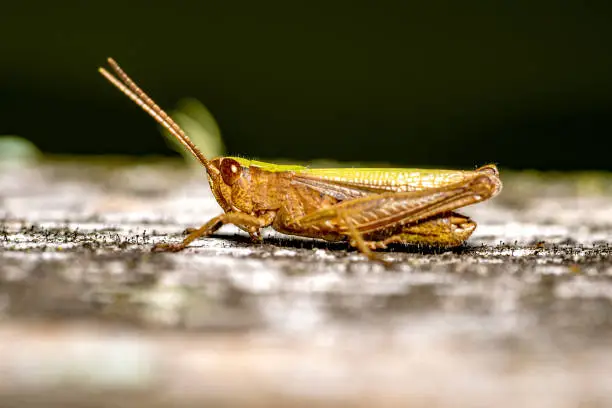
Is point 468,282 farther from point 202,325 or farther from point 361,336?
point 202,325

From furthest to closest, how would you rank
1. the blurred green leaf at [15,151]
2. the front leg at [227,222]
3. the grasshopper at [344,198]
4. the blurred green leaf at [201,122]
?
1. the blurred green leaf at [15,151]
2. the blurred green leaf at [201,122]
3. the grasshopper at [344,198]
4. the front leg at [227,222]

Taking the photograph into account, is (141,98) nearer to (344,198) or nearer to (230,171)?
(230,171)

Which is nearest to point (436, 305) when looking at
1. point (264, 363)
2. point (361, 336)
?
point (361, 336)

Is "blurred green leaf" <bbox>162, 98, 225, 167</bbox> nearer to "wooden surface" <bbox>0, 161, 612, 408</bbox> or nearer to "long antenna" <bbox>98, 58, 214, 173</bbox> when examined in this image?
"long antenna" <bbox>98, 58, 214, 173</bbox>

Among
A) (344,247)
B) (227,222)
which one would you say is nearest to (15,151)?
(227,222)

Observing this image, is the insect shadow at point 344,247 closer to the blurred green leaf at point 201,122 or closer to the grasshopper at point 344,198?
the grasshopper at point 344,198

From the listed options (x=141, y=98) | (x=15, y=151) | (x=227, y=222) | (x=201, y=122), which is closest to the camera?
(x=227, y=222)

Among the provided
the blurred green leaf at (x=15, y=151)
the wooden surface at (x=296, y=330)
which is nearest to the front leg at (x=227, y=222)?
the wooden surface at (x=296, y=330)
